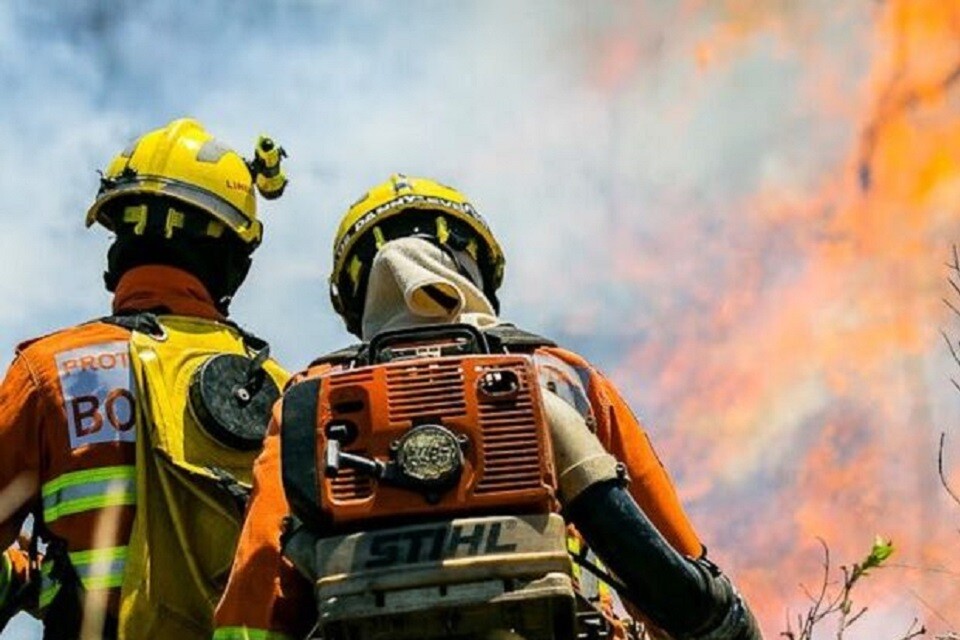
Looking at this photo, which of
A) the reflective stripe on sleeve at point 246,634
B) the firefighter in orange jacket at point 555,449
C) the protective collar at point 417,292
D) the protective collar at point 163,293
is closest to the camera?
the firefighter in orange jacket at point 555,449

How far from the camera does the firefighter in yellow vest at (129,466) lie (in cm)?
596

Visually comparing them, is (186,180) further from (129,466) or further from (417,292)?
(417,292)

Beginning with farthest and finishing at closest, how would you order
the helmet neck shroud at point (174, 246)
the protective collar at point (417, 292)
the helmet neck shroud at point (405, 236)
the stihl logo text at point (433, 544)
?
the helmet neck shroud at point (174, 246) < the helmet neck shroud at point (405, 236) < the protective collar at point (417, 292) < the stihl logo text at point (433, 544)

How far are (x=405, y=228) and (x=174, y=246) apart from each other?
155cm

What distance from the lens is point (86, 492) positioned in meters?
6.04

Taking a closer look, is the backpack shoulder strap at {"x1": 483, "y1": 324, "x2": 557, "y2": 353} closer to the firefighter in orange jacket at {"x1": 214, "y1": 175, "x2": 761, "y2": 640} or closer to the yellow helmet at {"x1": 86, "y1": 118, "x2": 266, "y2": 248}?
the firefighter in orange jacket at {"x1": 214, "y1": 175, "x2": 761, "y2": 640}

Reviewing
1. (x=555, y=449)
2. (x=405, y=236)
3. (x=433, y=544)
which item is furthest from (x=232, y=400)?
(x=433, y=544)

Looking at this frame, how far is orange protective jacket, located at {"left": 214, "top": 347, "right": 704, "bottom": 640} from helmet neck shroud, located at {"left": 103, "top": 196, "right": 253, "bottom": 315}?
2.21m

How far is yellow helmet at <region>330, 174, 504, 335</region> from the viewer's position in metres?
5.67

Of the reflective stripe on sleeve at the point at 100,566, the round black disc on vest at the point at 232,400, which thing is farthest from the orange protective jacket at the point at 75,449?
the round black disc on vest at the point at 232,400

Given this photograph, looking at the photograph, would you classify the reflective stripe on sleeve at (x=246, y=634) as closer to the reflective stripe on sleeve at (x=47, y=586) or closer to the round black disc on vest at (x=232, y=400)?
the reflective stripe on sleeve at (x=47, y=586)

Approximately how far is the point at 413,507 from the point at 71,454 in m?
2.67

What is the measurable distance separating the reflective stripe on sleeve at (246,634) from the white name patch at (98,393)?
190 centimetres

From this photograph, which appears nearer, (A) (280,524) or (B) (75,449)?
(A) (280,524)
